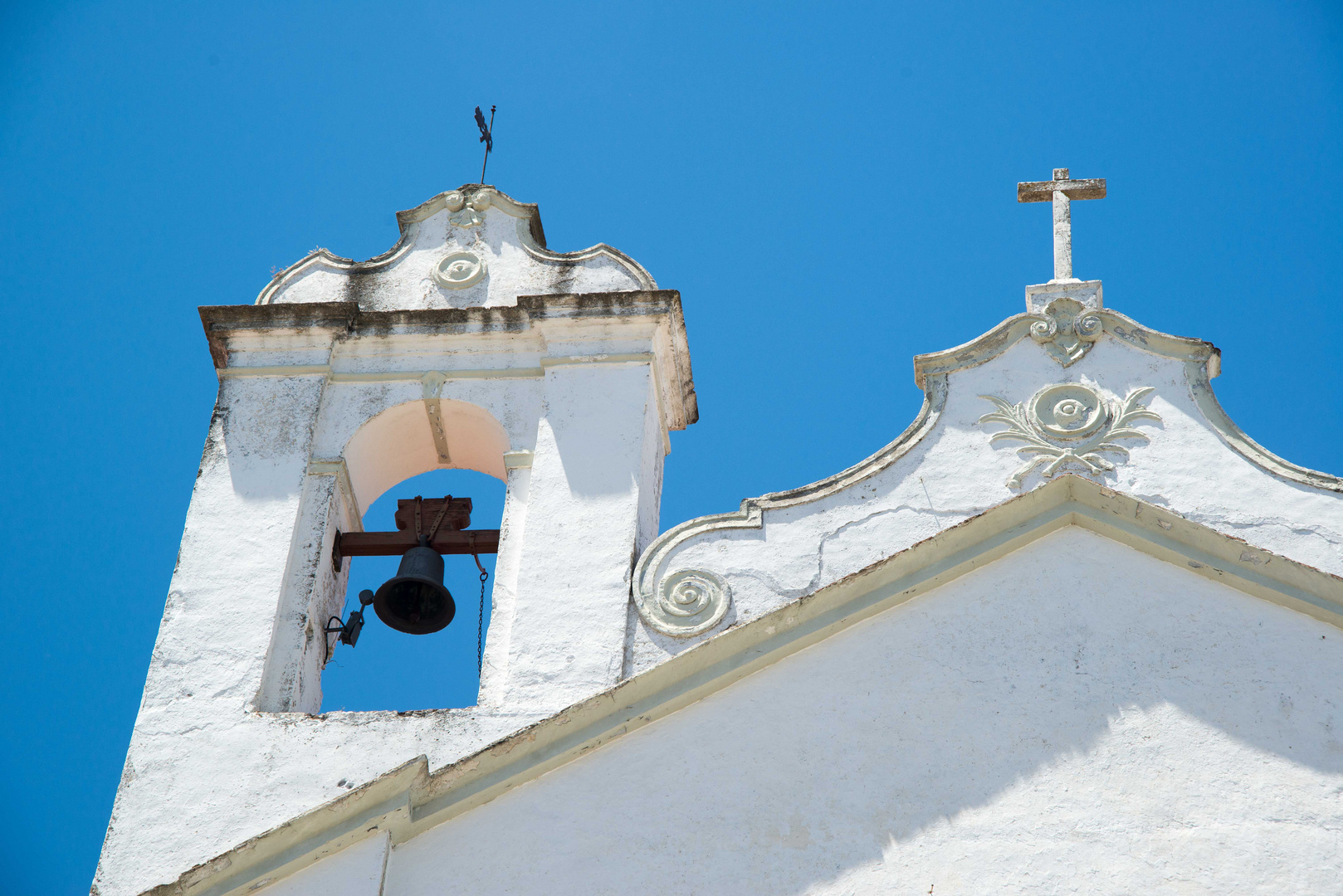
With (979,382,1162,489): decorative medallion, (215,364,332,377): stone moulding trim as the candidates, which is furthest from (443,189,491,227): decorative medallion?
(979,382,1162,489): decorative medallion

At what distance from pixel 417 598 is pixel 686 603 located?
1637mm

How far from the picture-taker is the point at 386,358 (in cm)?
979

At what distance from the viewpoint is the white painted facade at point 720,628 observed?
19.7 feet

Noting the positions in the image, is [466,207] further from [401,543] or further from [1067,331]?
[1067,331]

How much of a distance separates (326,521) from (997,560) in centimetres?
389

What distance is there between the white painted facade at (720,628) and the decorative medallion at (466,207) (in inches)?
2.0

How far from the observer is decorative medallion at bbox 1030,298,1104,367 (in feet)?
30.7

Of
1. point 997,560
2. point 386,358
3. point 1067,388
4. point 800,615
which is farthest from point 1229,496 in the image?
point 386,358

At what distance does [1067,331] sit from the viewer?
9398mm

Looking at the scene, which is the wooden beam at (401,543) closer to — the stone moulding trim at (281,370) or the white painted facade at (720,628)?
the white painted facade at (720,628)

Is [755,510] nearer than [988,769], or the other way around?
[988,769]

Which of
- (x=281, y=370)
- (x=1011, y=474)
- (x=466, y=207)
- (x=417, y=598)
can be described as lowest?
(x=417, y=598)

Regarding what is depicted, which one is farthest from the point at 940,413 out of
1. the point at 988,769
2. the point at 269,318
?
the point at 269,318

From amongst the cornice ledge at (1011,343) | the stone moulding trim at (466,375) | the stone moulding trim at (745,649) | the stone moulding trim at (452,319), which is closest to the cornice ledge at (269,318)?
the stone moulding trim at (452,319)
